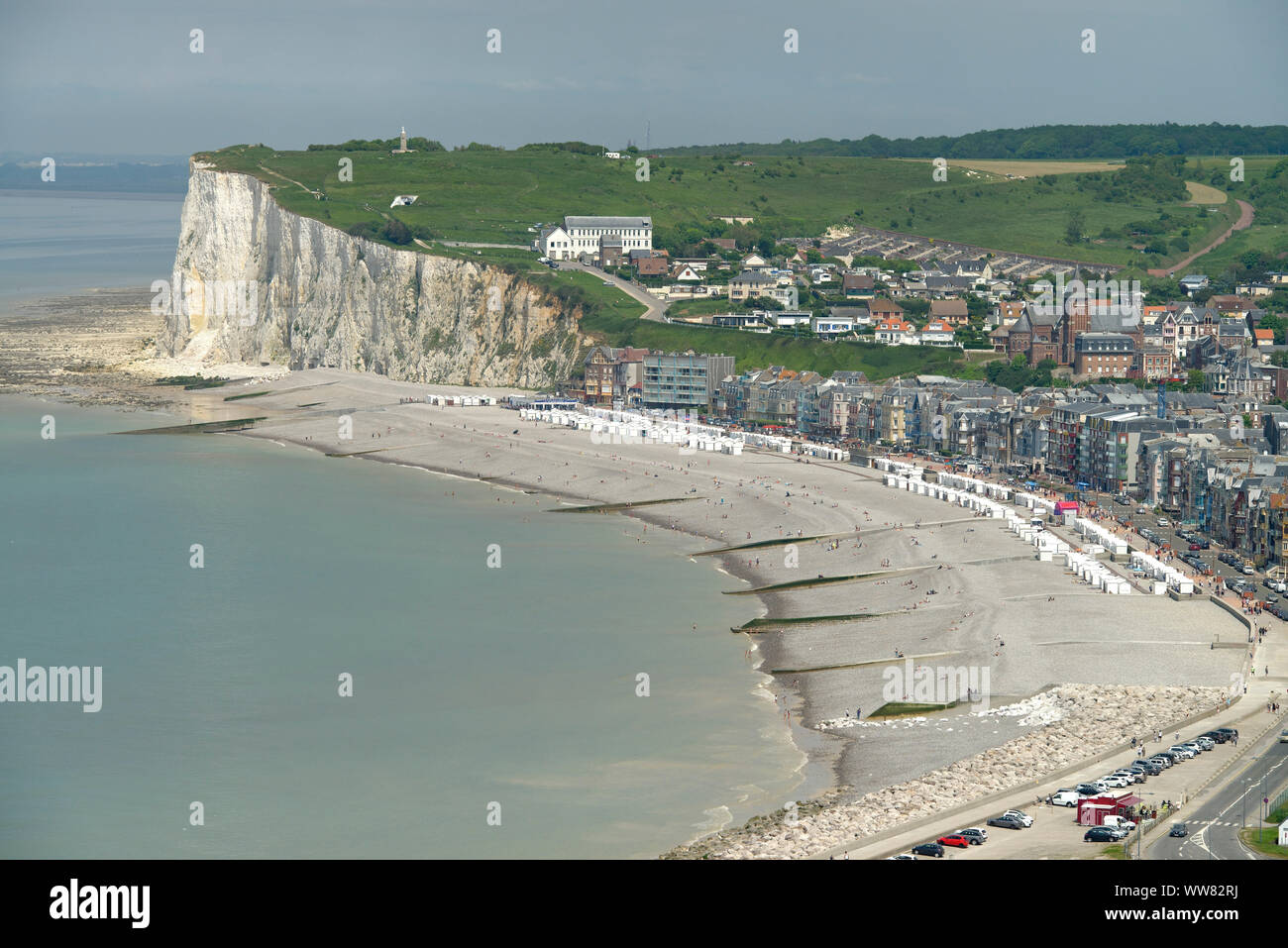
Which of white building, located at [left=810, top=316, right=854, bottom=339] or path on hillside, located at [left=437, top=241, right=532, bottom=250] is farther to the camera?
path on hillside, located at [left=437, top=241, right=532, bottom=250]

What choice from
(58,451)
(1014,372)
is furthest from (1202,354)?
(58,451)

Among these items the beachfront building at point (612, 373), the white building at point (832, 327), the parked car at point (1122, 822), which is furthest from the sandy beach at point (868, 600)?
the white building at point (832, 327)

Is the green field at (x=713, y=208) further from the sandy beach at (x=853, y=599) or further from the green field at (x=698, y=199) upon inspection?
the sandy beach at (x=853, y=599)

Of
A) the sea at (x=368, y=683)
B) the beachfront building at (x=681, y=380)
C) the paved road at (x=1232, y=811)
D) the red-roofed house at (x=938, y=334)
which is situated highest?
→ the red-roofed house at (x=938, y=334)

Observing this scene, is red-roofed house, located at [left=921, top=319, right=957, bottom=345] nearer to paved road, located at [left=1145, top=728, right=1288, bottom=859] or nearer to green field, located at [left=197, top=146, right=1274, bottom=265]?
green field, located at [left=197, top=146, right=1274, bottom=265]

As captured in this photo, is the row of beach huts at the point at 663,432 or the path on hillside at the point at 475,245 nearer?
the row of beach huts at the point at 663,432

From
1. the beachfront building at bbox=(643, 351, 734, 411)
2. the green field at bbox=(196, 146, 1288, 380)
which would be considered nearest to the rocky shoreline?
the beachfront building at bbox=(643, 351, 734, 411)

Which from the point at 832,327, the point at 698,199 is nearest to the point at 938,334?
the point at 832,327

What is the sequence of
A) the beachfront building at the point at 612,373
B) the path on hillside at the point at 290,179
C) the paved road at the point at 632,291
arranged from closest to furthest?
1. the beachfront building at the point at 612,373
2. the paved road at the point at 632,291
3. the path on hillside at the point at 290,179
